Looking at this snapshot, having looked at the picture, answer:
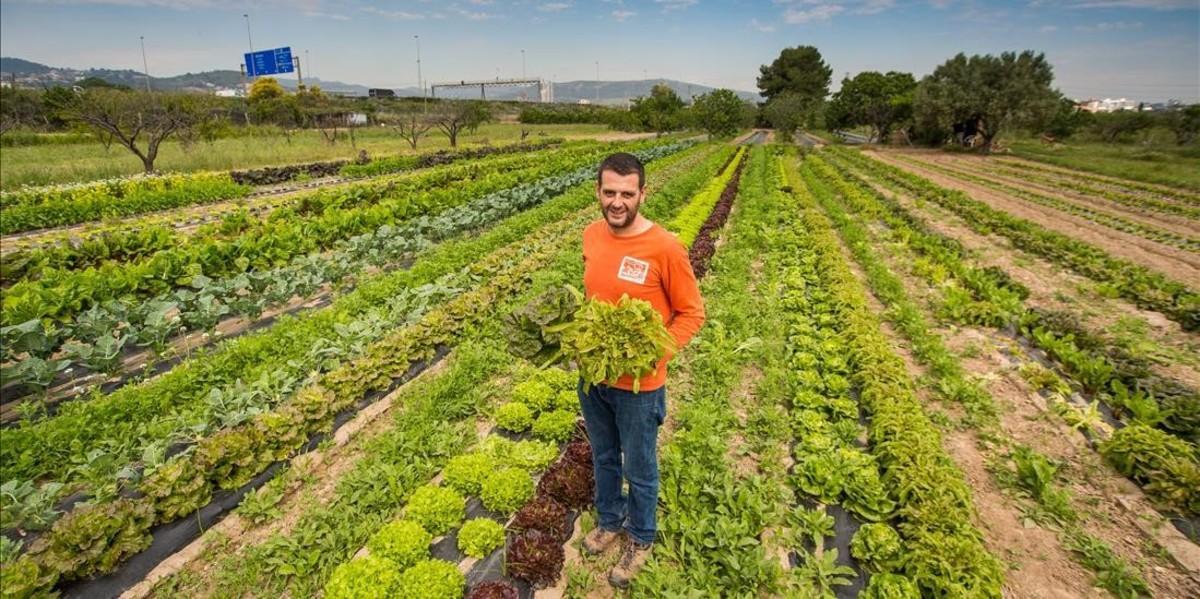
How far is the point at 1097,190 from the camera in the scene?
2208 cm

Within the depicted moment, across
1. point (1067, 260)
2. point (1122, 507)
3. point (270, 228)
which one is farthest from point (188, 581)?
point (1067, 260)

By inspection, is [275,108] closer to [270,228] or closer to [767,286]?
[270,228]

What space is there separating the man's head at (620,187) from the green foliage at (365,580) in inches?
111

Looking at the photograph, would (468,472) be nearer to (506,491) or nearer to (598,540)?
(506,491)

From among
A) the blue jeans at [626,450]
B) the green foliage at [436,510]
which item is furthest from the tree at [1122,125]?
the green foliage at [436,510]

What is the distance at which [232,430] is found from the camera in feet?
16.0

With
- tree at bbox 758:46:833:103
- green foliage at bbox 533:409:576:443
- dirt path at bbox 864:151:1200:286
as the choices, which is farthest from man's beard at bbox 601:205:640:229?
tree at bbox 758:46:833:103

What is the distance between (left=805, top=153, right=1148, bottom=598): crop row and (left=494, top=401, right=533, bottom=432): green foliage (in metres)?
3.25

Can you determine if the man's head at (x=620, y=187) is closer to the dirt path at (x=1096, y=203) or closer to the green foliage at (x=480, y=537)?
the green foliage at (x=480, y=537)

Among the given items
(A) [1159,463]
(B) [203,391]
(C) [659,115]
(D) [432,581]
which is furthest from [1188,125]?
(B) [203,391]

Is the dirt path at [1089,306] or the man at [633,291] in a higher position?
the man at [633,291]

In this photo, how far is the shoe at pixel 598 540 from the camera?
3.84m

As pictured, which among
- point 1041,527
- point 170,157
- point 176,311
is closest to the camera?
point 1041,527

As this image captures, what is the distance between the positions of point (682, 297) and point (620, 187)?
2.38 feet
